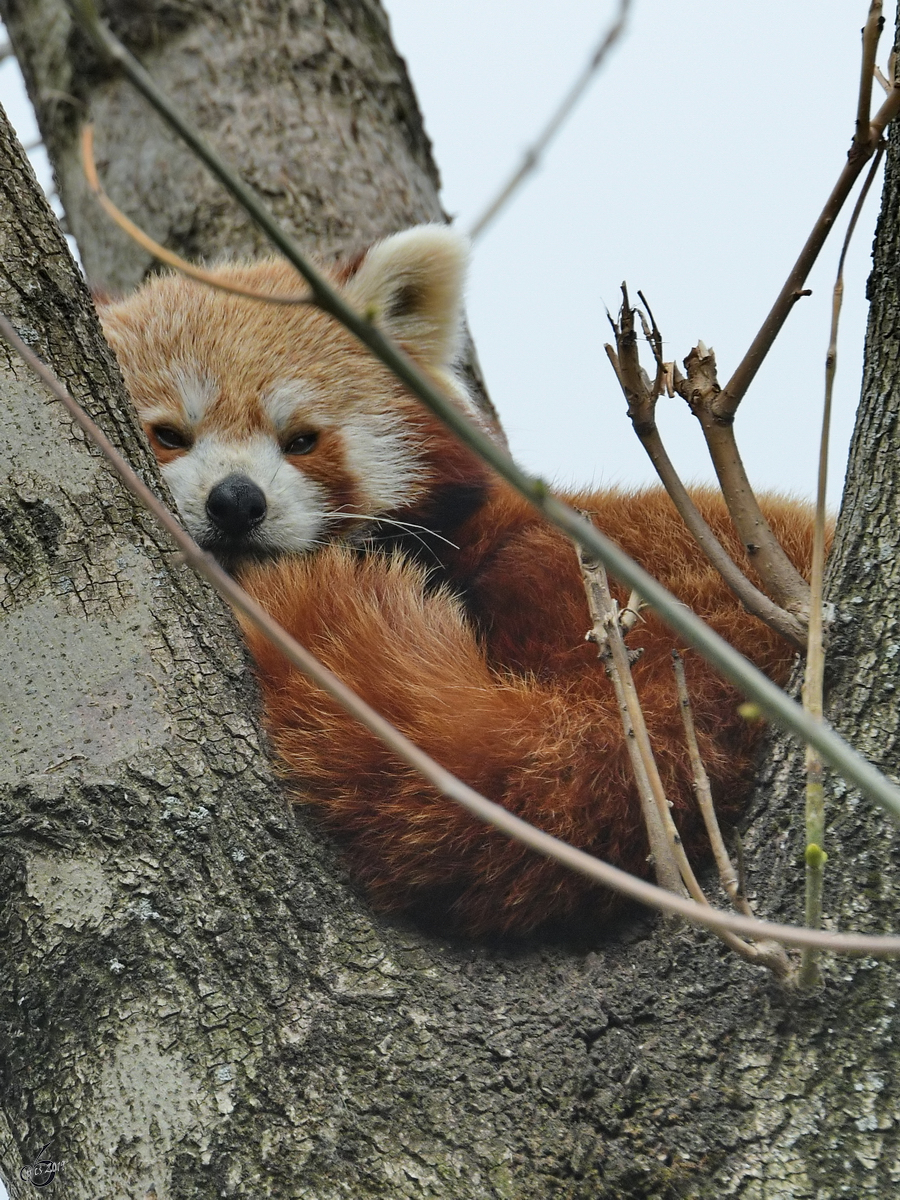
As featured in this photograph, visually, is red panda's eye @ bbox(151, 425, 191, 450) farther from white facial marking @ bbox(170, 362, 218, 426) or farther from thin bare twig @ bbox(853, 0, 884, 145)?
thin bare twig @ bbox(853, 0, 884, 145)

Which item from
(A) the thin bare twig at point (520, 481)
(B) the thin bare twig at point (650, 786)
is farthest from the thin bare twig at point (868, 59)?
(A) the thin bare twig at point (520, 481)

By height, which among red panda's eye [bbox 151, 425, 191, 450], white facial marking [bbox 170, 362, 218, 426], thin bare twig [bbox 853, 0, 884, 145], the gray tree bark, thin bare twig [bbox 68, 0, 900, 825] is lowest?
the gray tree bark

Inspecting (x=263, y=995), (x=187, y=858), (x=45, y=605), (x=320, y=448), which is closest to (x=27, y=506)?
(x=45, y=605)

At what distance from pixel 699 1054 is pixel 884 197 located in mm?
1227

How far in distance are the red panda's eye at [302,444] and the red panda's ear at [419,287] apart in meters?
0.39

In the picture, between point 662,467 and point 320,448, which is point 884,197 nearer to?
point 662,467

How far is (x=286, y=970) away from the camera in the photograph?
59.4 inches

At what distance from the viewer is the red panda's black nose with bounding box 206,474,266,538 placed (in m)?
2.66

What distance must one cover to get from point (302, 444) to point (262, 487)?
0.28m

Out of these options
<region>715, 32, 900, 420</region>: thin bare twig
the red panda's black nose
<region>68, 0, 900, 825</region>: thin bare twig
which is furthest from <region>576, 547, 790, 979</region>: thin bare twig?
the red panda's black nose

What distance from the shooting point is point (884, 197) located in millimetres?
1646

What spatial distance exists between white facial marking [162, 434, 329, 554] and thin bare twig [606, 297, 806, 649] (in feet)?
4.40

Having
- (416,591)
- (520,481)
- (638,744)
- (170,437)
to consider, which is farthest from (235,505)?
(520,481)

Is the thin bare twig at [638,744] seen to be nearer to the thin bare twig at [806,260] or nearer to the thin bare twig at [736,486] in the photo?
the thin bare twig at [736,486]
